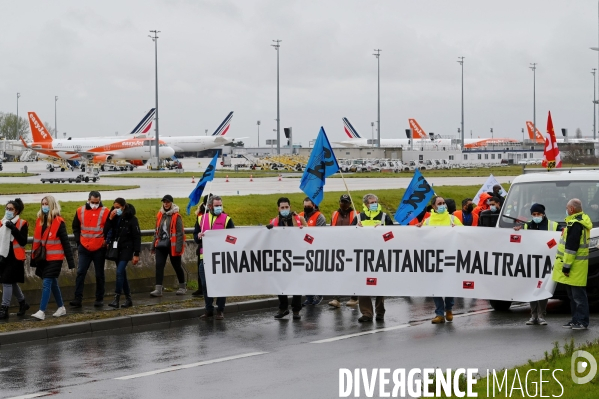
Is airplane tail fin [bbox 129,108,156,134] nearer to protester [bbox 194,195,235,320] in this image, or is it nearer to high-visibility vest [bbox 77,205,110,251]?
high-visibility vest [bbox 77,205,110,251]

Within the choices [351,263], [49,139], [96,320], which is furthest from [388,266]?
[49,139]

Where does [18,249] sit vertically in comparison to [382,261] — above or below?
above

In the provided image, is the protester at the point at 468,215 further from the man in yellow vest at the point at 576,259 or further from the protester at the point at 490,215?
the man in yellow vest at the point at 576,259

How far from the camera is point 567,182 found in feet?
55.9

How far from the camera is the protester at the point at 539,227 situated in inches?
557

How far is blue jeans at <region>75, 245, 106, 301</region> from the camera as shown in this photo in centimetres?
1620

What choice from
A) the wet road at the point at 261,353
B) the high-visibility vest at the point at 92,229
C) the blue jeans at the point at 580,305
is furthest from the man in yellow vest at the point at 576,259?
the high-visibility vest at the point at 92,229

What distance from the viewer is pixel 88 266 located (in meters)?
16.4

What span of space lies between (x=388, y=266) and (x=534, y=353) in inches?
157

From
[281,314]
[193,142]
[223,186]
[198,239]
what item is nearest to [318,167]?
[198,239]

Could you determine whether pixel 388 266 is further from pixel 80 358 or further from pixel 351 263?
pixel 80 358

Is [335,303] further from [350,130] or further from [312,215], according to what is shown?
[350,130]

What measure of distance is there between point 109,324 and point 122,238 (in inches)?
84.7

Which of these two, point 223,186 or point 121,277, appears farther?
point 223,186
